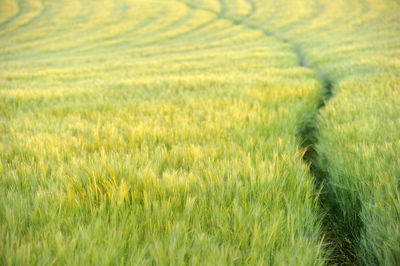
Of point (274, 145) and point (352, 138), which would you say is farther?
point (352, 138)

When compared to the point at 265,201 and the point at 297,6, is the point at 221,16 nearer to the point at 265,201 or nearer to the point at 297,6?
the point at 297,6

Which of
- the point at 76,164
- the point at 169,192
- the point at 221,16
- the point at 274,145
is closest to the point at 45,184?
the point at 76,164

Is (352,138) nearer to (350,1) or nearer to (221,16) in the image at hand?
(221,16)

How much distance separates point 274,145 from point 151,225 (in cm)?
108

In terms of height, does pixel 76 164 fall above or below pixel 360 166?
above

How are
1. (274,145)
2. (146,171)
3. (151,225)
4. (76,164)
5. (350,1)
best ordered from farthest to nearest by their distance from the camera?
(350,1)
(274,145)
(76,164)
(146,171)
(151,225)

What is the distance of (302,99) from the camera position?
3285 millimetres

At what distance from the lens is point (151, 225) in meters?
0.97

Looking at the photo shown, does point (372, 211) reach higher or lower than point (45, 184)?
lower

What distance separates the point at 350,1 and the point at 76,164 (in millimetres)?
34129

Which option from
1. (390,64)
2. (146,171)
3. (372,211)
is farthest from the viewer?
(390,64)

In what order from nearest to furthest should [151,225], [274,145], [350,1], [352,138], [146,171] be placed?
[151,225] → [146,171] → [274,145] → [352,138] → [350,1]

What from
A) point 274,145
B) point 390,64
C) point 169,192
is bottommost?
point 390,64

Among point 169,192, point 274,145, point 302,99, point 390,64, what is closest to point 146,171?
point 169,192
